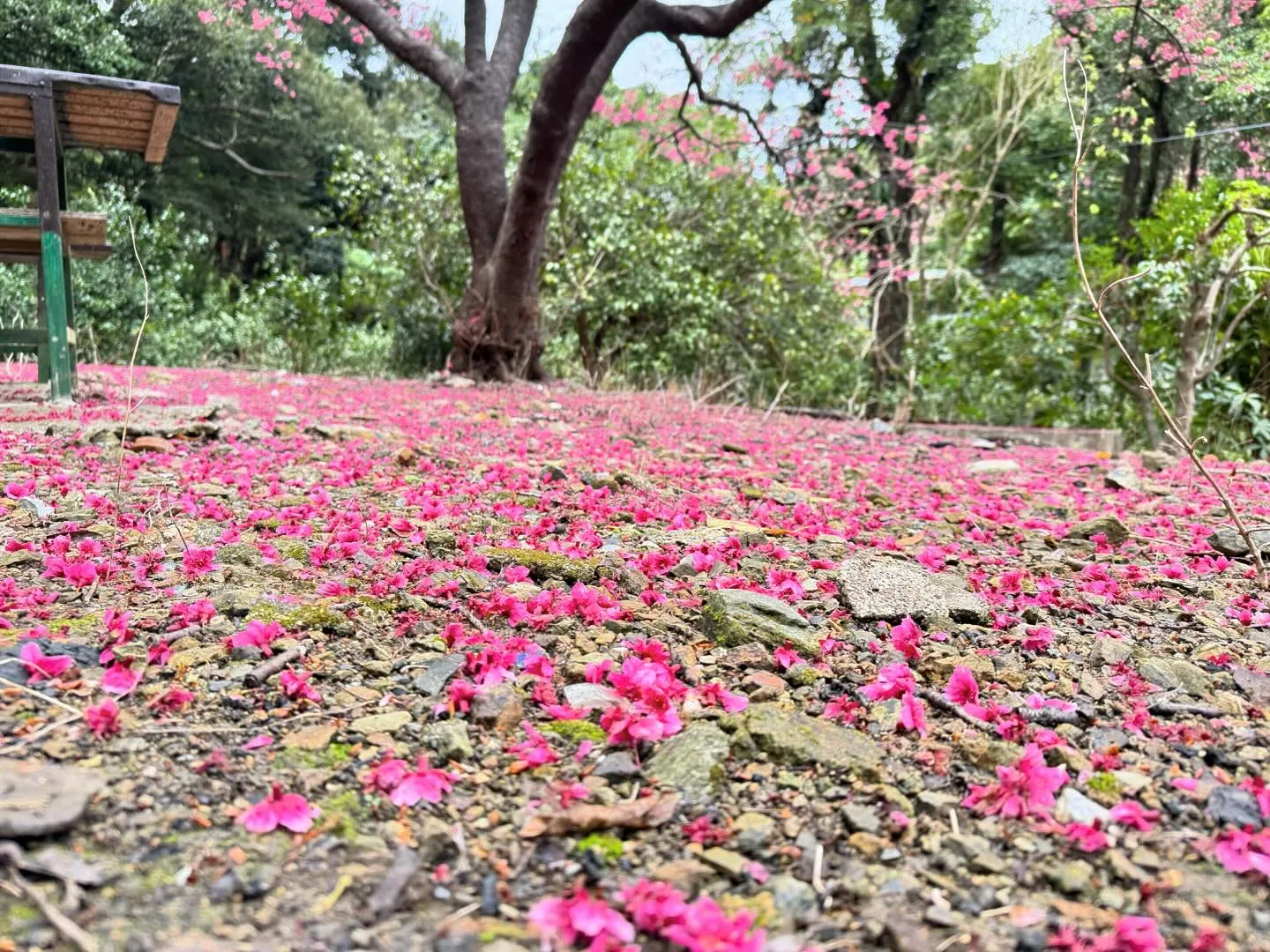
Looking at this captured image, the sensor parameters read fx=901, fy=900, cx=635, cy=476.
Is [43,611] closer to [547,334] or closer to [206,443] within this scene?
[206,443]

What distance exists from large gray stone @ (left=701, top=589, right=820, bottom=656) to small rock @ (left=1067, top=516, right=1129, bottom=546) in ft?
4.92

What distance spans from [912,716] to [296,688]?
1062 millimetres

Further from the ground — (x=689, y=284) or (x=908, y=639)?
(x=689, y=284)

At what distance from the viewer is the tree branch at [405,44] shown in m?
7.32

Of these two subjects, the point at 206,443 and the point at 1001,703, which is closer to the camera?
the point at 1001,703

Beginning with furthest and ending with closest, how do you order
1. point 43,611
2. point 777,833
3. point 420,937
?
point 43,611 → point 777,833 → point 420,937

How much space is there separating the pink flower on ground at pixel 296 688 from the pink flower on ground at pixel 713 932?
2.63ft

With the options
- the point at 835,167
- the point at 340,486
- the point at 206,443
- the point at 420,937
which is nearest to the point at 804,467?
the point at 340,486

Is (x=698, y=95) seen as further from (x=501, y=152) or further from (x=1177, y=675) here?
(x=1177, y=675)

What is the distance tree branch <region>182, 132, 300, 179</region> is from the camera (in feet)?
43.3

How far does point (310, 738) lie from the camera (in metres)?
1.43

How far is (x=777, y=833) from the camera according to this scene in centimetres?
128

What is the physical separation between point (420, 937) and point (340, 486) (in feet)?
7.59

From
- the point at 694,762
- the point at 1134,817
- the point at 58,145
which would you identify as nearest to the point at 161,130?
the point at 58,145
